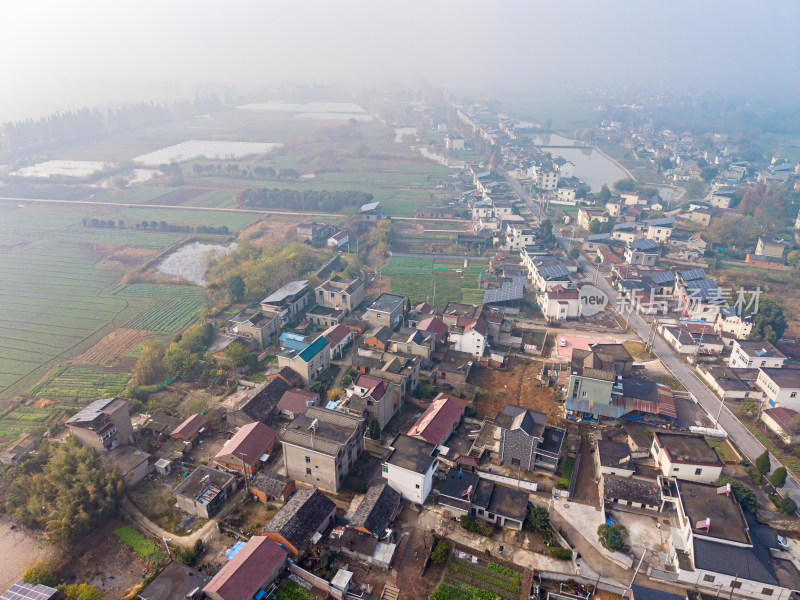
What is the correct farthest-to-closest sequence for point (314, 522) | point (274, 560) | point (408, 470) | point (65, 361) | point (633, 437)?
point (65, 361), point (633, 437), point (408, 470), point (314, 522), point (274, 560)

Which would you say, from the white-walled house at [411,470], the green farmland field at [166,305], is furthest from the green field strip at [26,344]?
the white-walled house at [411,470]

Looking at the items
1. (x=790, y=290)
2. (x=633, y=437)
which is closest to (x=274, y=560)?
(x=633, y=437)

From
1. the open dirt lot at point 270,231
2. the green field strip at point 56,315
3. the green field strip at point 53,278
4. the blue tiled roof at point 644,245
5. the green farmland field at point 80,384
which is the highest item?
the blue tiled roof at point 644,245

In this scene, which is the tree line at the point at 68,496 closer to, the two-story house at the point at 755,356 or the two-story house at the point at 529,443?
the two-story house at the point at 529,443

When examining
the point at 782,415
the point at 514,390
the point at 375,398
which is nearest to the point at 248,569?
the point at 375,398

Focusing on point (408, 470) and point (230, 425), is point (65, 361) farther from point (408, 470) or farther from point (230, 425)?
point (408, 470)

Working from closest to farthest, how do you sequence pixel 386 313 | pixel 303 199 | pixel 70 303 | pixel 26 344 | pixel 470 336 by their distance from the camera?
pixel 470 336 < pixel 386 313 < pixel 26 344 < pixel 70 303 < pixel 303 199

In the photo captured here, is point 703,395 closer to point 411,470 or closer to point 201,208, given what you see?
point 411,470
